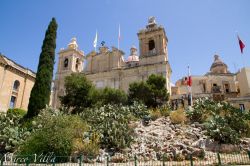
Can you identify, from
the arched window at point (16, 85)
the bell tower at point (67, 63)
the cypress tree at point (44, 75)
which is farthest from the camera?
the bell tower at point (67, 63)

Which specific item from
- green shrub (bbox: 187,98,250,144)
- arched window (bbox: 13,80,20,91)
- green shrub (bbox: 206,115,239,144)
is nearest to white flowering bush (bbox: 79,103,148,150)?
green shrub (bbox: 187,98,250,144)

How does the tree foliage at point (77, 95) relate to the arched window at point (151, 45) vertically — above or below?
below

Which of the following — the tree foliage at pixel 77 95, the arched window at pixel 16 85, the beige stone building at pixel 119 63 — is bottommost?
the tree foliage at pixel 77 95

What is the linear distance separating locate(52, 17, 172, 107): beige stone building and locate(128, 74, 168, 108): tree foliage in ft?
16.1

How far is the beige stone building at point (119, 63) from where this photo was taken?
36344 millimetres

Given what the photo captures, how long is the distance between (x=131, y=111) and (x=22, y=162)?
36.7ft

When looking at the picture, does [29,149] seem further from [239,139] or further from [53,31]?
[53,31]

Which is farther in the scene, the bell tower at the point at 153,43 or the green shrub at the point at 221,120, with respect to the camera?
the bell tower at the point at 153,43

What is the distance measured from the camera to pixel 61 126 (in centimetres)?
1480

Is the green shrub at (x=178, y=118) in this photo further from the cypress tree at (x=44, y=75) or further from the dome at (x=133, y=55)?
the dome at (x=133, y=55)

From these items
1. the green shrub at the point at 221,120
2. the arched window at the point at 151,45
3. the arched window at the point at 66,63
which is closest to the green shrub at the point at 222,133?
the green shrub at the point at 221,120

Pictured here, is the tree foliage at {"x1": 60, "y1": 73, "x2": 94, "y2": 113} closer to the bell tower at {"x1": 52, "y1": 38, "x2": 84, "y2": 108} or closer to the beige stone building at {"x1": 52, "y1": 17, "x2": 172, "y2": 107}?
the beige stone building at {"x1": 52, "y1": 17, "x2": 172, "y2": 107}

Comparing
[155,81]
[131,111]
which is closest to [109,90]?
[155,81]

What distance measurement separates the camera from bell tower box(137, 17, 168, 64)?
3675 cm
